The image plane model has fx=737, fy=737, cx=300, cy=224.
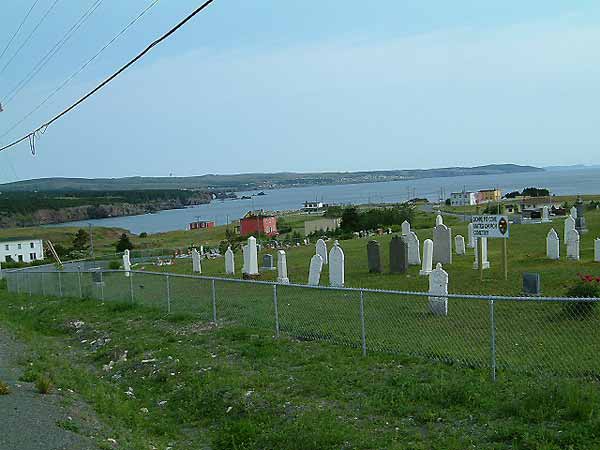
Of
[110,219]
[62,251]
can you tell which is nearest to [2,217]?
[110,219]

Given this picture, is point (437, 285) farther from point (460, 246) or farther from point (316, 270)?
point (460, 246)

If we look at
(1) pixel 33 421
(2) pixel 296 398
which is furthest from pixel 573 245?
(1) pixel 33 421

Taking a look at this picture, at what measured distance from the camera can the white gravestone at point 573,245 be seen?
76.1 feet

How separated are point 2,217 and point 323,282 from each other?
109 meters

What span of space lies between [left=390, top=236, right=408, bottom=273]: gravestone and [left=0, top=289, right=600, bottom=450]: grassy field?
355 inches

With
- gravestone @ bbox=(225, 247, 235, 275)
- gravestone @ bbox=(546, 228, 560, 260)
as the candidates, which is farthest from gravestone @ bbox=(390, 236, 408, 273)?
gravestone @ bbox=(225, 247, 235, 275)

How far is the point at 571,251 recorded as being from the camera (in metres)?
23.5

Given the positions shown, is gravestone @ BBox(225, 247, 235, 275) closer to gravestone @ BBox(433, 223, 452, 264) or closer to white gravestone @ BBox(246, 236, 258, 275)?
white gravestone @ BBox(246, 236, 258, 275)

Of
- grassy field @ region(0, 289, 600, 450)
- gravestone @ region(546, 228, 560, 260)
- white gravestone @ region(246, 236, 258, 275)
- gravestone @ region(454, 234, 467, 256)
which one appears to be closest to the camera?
grassy field @ region(0, 289, 600, 450)

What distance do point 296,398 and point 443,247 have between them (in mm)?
16196

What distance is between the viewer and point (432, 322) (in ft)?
44.2

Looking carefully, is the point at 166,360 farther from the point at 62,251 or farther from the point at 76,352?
the point at 62,251

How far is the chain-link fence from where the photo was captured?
997 cm

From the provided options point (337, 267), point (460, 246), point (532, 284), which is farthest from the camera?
point (460, 246)
